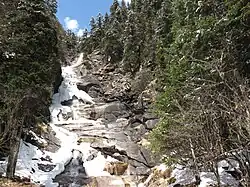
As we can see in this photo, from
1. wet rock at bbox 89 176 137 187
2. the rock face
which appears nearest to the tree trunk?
wet rock at bbox 89 176 137 187

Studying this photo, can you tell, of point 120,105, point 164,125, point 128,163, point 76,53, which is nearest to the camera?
point 164,125

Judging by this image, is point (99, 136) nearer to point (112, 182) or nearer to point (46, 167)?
point (46, 167)

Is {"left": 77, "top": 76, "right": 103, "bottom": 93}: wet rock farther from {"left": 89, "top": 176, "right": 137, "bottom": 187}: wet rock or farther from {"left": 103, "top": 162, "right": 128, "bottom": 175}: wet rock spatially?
{"left": 89, "top": 176, "right": 137, "bottom": 187}: wet rock

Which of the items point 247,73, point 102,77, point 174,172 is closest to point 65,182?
point 174,172

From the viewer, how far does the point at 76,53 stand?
73.4m

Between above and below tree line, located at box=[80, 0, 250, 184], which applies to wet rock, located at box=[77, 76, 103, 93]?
above

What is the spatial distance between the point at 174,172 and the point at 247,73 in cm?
627

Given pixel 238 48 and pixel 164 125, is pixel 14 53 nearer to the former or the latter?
pixel 164 125

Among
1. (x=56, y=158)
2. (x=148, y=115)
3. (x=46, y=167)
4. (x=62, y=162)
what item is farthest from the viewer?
(x=148, y=115)

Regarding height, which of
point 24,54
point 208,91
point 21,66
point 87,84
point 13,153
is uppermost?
point 87,84

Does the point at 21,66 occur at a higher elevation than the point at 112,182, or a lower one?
higher

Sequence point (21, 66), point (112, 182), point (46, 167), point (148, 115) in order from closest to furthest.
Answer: point (21, 66), point (112, 182), point (46, 167), point (148, 115)

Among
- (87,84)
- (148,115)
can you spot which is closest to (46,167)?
(148,115)

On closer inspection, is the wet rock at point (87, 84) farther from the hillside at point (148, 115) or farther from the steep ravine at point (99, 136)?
the hillside at point (148, 115)
